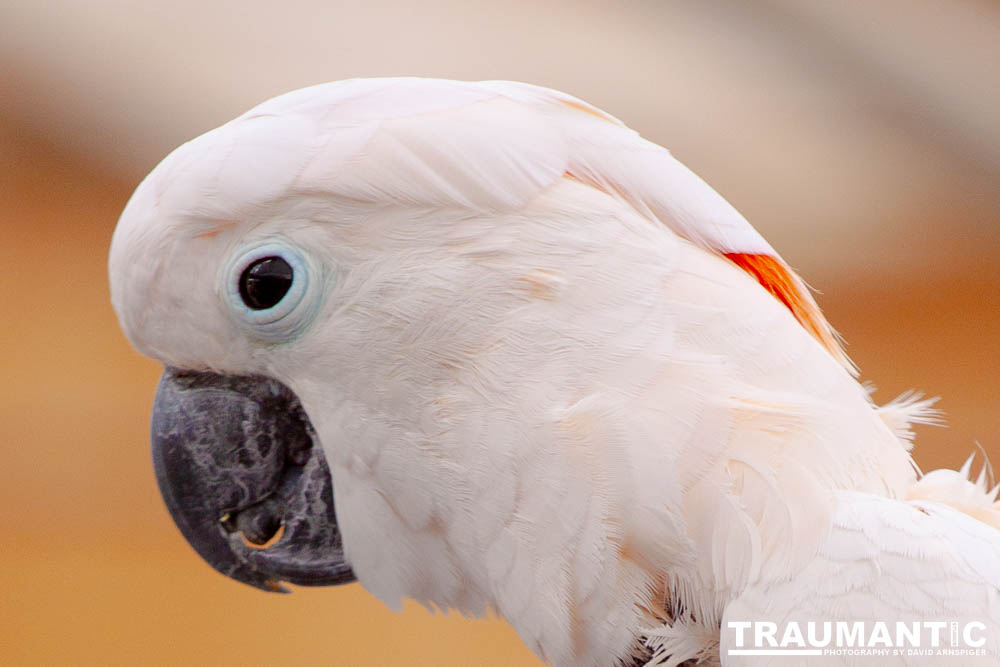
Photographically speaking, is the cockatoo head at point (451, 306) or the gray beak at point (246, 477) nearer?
the cockatoo head at point (451, 306)

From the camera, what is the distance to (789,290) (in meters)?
1.18

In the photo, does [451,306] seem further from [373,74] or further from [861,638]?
[373,74]

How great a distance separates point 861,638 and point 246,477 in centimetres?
71

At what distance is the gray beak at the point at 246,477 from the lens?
117 centimetres

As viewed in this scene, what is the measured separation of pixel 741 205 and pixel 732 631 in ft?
13.1

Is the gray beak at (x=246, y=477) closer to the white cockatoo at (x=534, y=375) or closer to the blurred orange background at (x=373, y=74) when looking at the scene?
the white cockatoo at (x=534, y=375)

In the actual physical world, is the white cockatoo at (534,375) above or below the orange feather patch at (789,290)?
below

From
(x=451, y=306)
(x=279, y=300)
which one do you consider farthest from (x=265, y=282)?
Result: (x=451, y=306)

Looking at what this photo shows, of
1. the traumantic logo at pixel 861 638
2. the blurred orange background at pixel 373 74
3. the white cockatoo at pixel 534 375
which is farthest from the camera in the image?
the blurred orange background at pixel 373 74

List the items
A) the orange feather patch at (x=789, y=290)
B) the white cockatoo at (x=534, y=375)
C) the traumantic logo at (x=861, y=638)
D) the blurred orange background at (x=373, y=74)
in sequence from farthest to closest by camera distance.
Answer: the blurred orange background at (x=373, y=74) < the orange feather patch at (x=789, y=290) < the white cockatoo at (x=534, y=375) < the traumantic logo at (x=861, y=638)

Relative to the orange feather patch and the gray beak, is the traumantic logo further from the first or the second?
the gray beak

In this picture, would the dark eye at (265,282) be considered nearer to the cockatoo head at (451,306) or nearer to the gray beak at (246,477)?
the cockatoo head at (451,306)

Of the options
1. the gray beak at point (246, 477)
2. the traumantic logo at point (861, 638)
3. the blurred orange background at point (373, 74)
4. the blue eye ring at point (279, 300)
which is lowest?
the traumantic logo at point (861, 638)

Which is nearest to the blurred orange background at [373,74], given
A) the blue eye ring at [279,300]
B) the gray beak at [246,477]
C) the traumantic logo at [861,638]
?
the gray beak at [246,477]
